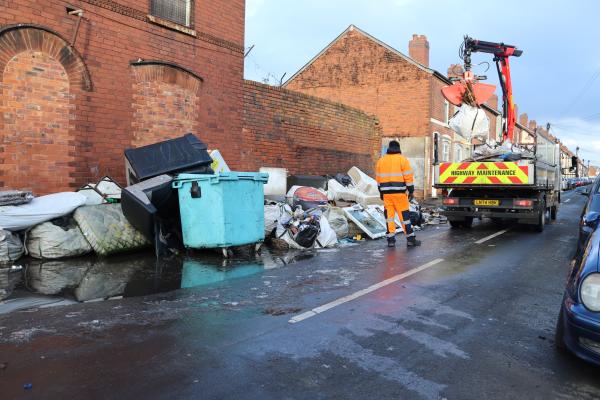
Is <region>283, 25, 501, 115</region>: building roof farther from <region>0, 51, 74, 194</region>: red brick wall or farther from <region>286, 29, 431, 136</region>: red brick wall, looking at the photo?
<region>0, 51, 74, 194</region>: red brick wall

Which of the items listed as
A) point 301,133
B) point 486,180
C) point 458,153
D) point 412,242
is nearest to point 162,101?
point 301,133

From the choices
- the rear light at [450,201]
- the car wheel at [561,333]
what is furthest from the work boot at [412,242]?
the car wheel at [561,333]

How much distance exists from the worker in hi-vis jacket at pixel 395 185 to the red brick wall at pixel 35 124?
17.7ft

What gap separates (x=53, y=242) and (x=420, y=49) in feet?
81.2

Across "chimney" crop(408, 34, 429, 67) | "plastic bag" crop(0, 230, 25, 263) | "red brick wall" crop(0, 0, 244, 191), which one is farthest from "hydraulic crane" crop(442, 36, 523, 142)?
"chimney" crop(408, 34, 429, 67)

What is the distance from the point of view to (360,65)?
84.4ft

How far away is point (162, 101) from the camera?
9.61m

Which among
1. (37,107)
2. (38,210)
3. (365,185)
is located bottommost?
(38,210)

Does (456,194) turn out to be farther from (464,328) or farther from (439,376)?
(439,376)

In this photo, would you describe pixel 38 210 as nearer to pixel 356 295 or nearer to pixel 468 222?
pixel 356 295

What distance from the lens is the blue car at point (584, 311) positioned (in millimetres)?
2834

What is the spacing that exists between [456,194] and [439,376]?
8.62 meters

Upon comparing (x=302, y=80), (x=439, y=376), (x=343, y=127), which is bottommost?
(x=439, y=376)

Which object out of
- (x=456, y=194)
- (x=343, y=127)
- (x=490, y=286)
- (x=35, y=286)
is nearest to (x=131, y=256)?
(x=35, y=286)
